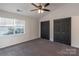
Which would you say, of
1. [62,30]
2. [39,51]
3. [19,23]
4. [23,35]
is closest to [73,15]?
[62,30]

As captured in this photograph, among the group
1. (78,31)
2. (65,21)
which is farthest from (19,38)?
(78,31)

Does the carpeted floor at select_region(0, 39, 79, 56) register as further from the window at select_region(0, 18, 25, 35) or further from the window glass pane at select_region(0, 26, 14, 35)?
the window at select_region(0, 18, 25, 35)

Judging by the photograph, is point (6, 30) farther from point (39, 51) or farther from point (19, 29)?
point (39, 51)

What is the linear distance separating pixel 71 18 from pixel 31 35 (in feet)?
11.1

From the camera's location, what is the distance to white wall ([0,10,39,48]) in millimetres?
4484

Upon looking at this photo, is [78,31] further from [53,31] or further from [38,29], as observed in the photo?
[38,29]

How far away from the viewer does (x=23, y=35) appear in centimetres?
595

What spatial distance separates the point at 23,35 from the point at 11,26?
46.9 inches

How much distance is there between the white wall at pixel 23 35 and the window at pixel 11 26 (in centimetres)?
24

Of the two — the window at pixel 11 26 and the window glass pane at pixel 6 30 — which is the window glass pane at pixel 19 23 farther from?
the window glass pane at pixel 6 30

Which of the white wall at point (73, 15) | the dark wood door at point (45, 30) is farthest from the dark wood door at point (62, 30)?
the dark wood door at point (45, 30)

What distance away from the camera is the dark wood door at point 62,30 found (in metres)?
4.98

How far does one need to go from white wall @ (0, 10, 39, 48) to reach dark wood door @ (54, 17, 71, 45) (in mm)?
1939

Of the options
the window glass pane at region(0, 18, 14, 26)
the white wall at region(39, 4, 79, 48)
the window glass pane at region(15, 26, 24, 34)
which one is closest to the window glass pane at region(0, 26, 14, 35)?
the window glass pane at region(0, 18, 14, 26)
